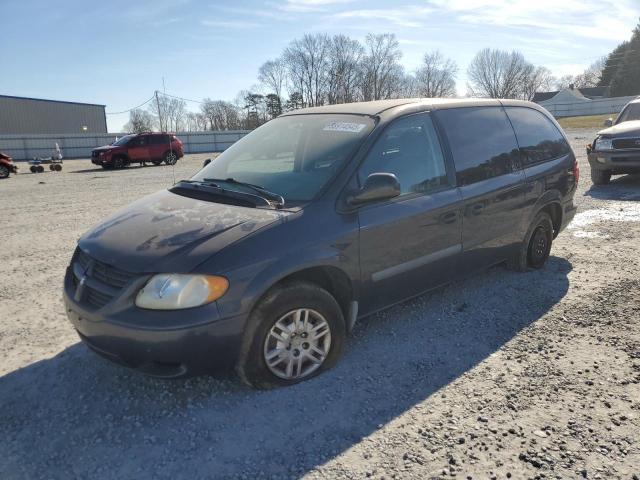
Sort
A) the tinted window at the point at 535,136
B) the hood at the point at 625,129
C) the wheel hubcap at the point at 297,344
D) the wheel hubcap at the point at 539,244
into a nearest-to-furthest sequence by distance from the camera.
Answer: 1. the wheel hubcap at the point at 297,344
2. the tinted window at the point at 535,136
3. the wheel hubcap at the point at 539,244
4. the hood at the point at 625,129

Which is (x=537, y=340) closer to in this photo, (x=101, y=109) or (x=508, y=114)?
(x=508, y=114)

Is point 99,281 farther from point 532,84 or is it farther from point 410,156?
point 532,84

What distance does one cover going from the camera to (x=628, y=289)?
4.65 metres

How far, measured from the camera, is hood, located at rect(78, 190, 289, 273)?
9.22ft

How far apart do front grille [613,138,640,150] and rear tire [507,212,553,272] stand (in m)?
5.97

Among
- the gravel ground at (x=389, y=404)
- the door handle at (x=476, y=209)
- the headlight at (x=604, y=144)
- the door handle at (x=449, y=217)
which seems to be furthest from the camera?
the headlight at (x=604, y=144)

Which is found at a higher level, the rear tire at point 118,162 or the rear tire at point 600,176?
the rear tire at point 118,162

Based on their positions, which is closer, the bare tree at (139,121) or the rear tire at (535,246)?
the rear tire at (535,246)

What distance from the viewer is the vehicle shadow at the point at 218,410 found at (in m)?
2.52

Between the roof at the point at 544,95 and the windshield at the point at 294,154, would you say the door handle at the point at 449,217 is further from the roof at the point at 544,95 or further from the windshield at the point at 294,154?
the roof at the point at 544,95

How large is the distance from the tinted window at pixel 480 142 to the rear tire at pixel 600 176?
7.05 m

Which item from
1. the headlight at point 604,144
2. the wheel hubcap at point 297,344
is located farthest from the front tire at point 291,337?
the headlight at point 604,144

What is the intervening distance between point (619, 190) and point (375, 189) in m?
→ 8.94

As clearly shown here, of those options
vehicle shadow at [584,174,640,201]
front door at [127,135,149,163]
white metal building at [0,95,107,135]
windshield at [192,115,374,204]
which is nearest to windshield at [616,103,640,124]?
vehicle shadow at [584,174,640,201]
